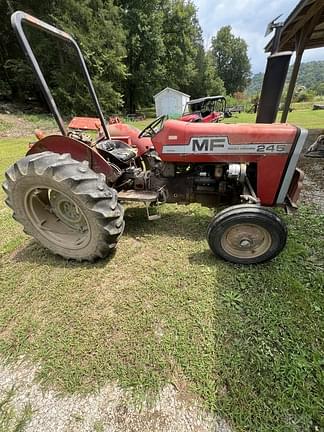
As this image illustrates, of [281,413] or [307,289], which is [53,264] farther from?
[307,289]

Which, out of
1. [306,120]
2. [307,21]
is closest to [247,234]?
[307,21]

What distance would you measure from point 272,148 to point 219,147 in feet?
1.52

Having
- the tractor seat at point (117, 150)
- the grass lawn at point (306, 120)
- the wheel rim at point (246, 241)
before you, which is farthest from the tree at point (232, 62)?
the wheel rim at point (246, 241)

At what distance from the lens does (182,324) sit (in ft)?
5.68

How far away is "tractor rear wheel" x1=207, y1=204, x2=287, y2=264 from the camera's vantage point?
197 cm

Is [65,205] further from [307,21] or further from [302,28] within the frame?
[302,28]

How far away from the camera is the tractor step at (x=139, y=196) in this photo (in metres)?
2.56

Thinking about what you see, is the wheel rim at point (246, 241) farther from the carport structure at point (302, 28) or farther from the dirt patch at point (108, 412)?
the carport structure at point (302, 28)

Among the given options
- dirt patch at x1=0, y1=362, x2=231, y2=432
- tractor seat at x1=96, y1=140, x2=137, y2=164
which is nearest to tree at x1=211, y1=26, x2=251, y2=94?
tractor seat at x1=96, y1=140, x2=137, y2=164

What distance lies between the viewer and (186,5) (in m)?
24.1

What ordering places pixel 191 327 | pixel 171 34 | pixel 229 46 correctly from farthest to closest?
pixel 229 46, pixel 171 34, pixel 191 327

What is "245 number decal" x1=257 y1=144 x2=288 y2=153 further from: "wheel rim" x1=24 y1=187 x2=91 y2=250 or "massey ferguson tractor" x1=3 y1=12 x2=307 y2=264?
"wheel rim" x1=24 y1=187 x2=91 y2=250

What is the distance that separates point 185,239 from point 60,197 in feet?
4.53

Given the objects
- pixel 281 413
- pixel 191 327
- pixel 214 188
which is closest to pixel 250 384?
pixel 281 413
